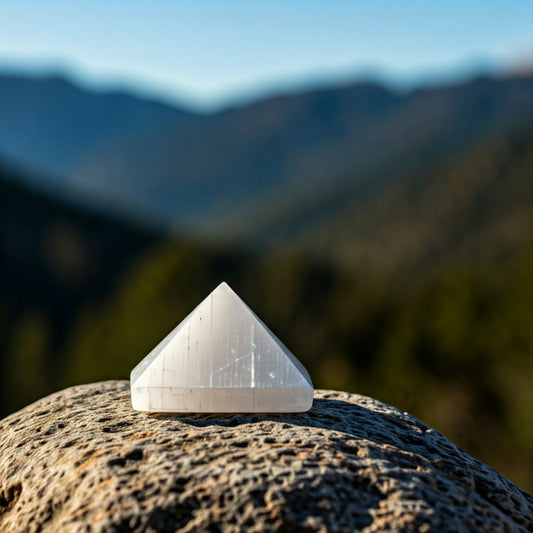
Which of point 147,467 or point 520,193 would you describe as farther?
point 520,193

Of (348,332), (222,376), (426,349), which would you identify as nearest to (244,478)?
(222,376)

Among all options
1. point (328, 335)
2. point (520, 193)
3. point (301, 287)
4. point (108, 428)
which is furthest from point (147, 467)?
point (520, 193)

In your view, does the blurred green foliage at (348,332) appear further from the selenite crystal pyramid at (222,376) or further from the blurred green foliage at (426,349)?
the selenite crystal pyramid at (222,376)

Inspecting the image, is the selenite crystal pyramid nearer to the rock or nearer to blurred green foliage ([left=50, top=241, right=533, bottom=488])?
the rock

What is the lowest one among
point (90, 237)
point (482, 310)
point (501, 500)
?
point (501, 500)

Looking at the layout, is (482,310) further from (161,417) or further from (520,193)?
(520,193)

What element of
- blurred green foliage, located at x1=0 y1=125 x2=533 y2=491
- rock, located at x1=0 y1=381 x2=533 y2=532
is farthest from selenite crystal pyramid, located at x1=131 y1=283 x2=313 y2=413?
blurred green foliage, located at x1=0 y1=125 x2=533 y2=491

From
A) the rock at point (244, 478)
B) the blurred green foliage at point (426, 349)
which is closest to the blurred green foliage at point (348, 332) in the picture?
the blurred green foliage at point (426, 349)
